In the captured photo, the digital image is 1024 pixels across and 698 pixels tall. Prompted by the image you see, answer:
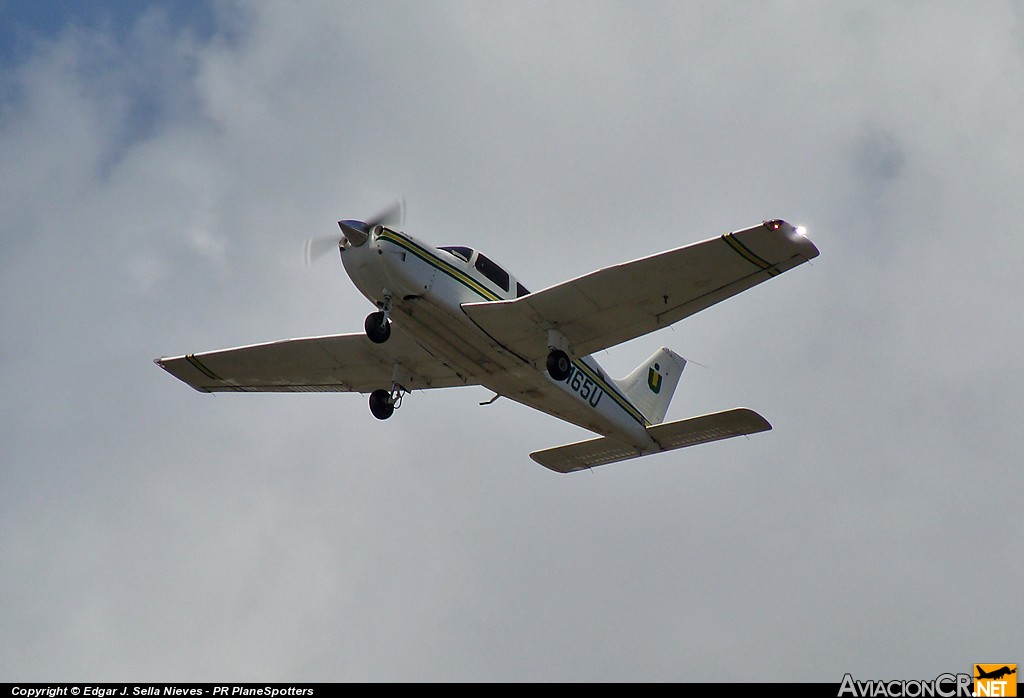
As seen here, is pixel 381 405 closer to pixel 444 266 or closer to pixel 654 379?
pixel 444 266

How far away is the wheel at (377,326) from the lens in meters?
23.5

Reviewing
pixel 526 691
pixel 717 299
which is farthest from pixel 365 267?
pixel 526 691

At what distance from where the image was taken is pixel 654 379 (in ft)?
98.8

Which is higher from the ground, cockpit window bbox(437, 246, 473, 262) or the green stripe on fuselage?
cockpit window bbox(437, 246, 473, 262)

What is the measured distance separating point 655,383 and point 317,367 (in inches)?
305

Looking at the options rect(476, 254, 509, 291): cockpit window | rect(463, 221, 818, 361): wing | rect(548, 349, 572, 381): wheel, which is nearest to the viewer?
rect(463, 221, 818, 361): wing

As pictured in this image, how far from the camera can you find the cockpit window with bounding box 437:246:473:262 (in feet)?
79.6

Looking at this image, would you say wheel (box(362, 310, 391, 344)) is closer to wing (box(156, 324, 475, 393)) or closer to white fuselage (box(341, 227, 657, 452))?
white fuselage (box(341, 227, 657, 452))

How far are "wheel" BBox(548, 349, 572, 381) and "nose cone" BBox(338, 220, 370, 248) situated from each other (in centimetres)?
420

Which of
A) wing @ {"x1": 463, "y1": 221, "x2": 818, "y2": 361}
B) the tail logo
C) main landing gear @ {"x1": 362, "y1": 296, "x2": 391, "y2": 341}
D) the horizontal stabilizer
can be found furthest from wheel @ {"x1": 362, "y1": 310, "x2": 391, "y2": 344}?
the tail logo

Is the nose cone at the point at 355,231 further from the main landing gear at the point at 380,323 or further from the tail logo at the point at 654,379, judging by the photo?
the tail logo at the point at 654,379

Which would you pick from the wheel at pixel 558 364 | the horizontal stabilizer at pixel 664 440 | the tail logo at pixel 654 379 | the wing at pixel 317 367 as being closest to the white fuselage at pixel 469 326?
the horizontal stabilizer at pixel 664 440

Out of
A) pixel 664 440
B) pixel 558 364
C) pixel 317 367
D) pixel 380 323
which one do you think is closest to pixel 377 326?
pixel 380 323

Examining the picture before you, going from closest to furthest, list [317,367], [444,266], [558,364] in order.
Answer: [444,266]
[558,364]
[317,367]
